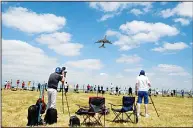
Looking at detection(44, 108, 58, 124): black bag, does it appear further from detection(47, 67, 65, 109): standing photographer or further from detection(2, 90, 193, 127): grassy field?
detection(47, 67, 65, 109): standing photographer

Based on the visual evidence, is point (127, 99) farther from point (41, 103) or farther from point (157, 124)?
point (41, 103)

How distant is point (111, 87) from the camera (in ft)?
142

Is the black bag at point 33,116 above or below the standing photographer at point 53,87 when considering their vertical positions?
below

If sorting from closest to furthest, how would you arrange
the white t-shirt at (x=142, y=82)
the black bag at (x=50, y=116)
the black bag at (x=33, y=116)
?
the black bag at (x=33, y=116)
the black bag at (x=50, y=116)
the white t-shirt at (x=142, y=82)

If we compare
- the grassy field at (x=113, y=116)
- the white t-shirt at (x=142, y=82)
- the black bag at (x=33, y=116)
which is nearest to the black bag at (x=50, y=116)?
the grassy field at (x=113, y=116)

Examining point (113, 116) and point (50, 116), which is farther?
point (113, 116)

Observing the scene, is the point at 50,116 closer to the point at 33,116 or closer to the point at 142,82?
the point at 33,116

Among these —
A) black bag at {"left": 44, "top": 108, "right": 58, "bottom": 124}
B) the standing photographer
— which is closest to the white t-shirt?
the standing photographer

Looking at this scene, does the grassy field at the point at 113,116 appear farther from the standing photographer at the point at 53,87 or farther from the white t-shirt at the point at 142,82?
the white t-shirt at the point at 142,82

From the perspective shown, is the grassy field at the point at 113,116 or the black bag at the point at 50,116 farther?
the grassy field at the point at 113,116

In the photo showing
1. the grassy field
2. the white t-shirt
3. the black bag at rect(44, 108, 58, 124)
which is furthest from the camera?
the white t-shirt

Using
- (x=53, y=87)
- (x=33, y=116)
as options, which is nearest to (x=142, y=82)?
(x=53, y=87)

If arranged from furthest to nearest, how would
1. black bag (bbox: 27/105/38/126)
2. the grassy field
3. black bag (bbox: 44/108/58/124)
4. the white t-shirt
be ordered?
the white t-shirt < the grassy field < black bag (bbox: 44/108/58/124) < black bag (bbox: 27/105/38/126)

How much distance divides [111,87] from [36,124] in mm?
32517
